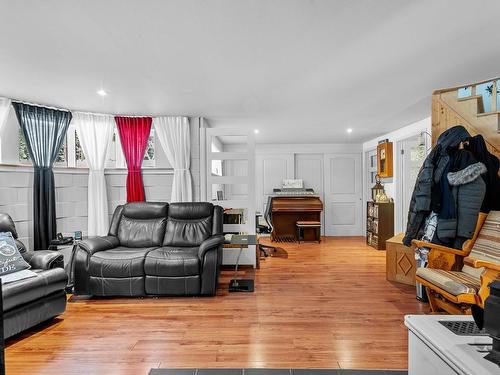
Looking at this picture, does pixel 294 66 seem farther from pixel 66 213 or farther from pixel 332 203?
pixel 332 203

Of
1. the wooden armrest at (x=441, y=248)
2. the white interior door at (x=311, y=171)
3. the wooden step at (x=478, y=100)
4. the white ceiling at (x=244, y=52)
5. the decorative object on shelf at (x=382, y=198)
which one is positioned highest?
the white ceiling at (x=244, y=52)

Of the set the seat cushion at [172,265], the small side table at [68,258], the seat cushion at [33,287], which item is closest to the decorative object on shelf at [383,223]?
the seat cushion at [172,265]

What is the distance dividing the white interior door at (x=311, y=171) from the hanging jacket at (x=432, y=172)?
4.47 m

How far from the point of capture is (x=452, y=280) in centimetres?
239

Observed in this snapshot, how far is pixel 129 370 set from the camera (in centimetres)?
208

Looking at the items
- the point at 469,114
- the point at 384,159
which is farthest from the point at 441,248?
the point at 384,159

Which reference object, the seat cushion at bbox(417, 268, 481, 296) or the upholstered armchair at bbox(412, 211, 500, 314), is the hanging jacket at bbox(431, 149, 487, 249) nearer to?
the upholstered armchair at bbox(412, 211, 500, 314)

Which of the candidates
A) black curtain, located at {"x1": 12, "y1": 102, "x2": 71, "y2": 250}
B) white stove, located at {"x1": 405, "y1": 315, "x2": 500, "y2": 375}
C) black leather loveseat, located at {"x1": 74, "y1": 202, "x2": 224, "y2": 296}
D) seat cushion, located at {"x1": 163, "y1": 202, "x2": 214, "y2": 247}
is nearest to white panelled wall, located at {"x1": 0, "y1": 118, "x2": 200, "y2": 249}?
black curtain, located at {"x1": 12, "y1": 102, "x2": 71, "y2": 250}

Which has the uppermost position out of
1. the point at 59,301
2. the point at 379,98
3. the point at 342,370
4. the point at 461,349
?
the point at 379,98

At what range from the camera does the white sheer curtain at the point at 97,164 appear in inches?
183

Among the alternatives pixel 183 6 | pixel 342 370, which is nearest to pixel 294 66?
pixel 183 6

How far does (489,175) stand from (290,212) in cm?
448

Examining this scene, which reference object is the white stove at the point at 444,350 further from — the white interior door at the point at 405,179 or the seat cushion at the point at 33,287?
the white interior door at the point at 405,179

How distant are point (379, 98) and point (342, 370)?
3096 mm
